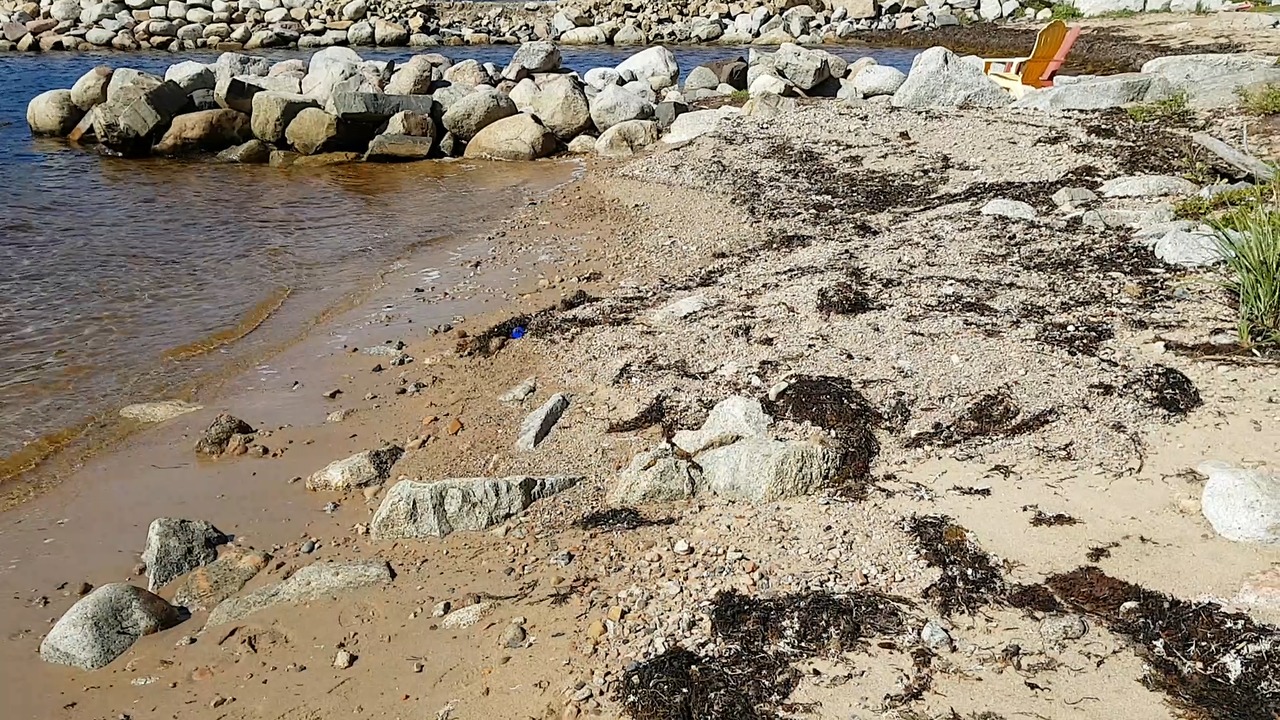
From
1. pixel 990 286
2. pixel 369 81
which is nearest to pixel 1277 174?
pixel 990 286

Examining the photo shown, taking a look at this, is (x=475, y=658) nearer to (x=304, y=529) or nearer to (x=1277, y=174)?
(x=304, y=529)

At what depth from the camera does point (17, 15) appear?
34250 millimetres

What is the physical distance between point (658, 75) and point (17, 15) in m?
26.1

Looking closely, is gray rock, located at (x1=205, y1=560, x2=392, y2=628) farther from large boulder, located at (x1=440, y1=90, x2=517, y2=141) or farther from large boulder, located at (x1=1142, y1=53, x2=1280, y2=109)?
large boulder, located at (x1=440, y1=90, x2=517, y2=141)

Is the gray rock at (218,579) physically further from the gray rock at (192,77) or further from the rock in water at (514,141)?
the gray rock at (192,77)

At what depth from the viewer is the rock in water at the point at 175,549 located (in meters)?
5.25

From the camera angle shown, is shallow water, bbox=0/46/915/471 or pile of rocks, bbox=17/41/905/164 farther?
pile of rocks, bbox=17/41/905/164

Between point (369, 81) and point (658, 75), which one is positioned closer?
point (369, 81)

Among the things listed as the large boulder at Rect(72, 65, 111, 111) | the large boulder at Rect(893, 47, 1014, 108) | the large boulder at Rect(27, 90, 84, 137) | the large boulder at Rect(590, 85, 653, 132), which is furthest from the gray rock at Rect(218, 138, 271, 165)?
the large boulder at Rect(893, 47, 1014, 108)

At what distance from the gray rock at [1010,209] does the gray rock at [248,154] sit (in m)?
12.6

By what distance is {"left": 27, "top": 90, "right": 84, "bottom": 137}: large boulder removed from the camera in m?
18.9

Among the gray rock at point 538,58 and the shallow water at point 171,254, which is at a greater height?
the gray rock at point 538,58

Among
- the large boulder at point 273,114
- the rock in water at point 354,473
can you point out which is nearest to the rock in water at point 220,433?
the rock in water at point 354,473

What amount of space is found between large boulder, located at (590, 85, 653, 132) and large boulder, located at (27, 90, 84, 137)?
10.2 metres
